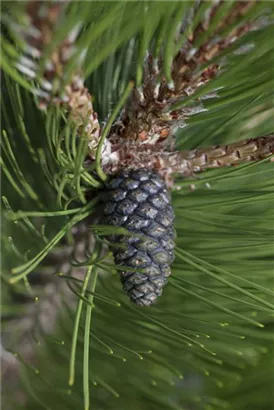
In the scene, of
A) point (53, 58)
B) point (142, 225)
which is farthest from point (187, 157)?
point (53, 58)

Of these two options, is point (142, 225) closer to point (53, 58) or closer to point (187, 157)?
point (187, 157)

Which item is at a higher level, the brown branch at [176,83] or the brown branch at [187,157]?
the brown branch at [176,83]

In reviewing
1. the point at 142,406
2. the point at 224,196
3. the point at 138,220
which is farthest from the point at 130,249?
the point at 142,406

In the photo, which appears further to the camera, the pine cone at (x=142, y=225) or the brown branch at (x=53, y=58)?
the pine cone at (x=142, y=225)

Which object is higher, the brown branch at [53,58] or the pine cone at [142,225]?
the brown branch at [53,58]

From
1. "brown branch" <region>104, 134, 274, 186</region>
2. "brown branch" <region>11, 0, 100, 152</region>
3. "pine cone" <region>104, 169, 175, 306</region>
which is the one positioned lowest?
"pine cone" <region>104, 169, 175, 306</region>

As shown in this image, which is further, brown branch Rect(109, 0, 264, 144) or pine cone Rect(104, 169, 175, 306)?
pine cone Rect(104, 169, 175, 306)

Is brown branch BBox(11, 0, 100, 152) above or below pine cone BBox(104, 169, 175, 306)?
above

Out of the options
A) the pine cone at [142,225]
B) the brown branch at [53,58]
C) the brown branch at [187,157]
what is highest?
the brown branch at [53,58]

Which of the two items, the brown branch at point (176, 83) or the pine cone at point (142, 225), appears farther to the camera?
the pine cone at point (142, 225)
